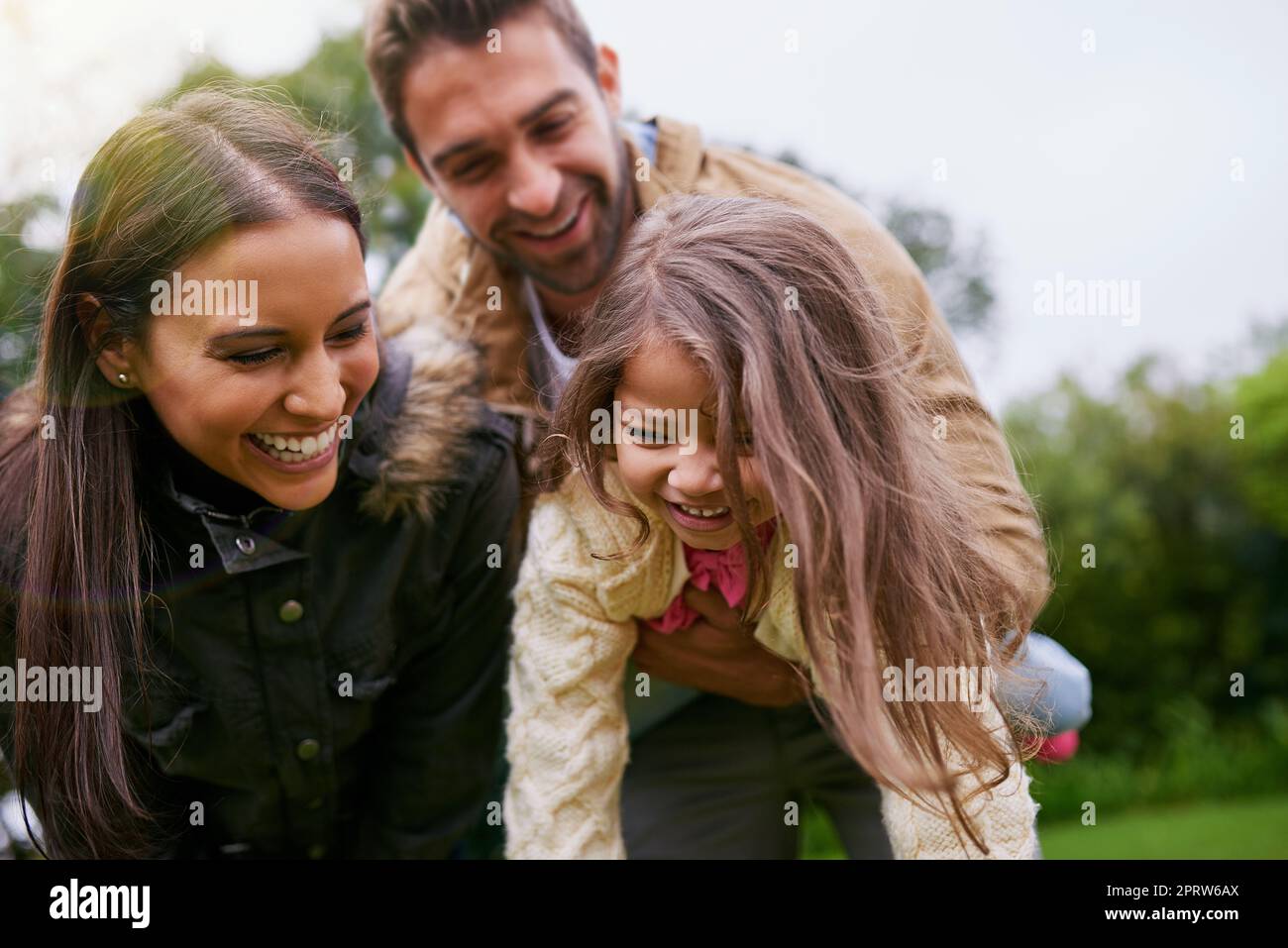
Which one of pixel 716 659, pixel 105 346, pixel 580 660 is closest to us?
pixel 105 346

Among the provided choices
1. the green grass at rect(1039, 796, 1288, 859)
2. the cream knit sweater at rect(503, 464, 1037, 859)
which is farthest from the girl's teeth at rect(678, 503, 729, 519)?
the green grass at rect(1039, 796, 1288, 859)

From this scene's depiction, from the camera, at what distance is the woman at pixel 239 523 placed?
2.13 metres

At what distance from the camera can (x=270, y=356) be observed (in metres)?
2.13

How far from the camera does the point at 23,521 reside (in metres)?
2.32

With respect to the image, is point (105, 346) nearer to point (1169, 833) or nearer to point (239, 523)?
point (239, 523)

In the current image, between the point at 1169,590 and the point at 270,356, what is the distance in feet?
18.7

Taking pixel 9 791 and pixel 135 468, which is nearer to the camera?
pixel 135 468

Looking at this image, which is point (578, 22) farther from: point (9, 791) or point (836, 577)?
point (9, 791)

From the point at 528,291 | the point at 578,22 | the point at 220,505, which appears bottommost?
the point at 220,505

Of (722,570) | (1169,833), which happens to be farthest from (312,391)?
(1169,833)
